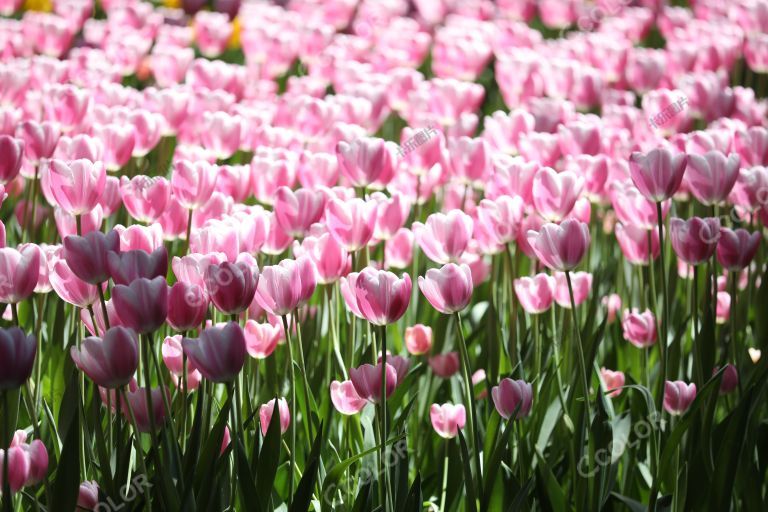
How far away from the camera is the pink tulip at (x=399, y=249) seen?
7.90ft

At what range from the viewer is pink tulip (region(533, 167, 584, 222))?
2090mm

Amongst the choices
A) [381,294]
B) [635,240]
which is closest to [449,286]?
[381,294]

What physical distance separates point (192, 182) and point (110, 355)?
30.5 inches

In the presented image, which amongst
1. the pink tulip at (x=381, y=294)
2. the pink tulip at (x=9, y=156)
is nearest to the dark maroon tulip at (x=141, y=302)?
the pink tulip at (x=381, y=294)

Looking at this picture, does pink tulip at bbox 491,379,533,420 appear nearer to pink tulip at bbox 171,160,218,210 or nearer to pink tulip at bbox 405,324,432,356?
pink tulip at bbox 405,324,432,356

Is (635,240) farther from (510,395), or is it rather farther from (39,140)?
(39,140)

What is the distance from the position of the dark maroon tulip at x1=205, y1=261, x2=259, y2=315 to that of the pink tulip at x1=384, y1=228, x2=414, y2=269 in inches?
35.7

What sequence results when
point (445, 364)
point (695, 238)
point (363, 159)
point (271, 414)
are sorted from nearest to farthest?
1. point (271, 414)
2. point (695, 238)
3. point (445, 364)
4. point (363, 159)

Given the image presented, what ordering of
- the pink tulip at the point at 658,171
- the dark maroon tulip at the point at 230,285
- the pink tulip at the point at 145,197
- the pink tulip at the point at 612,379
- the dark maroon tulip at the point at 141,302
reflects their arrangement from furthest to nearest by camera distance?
the pink tulip at the point at 612,379
the pink tulip at the point at 145,197
the pink tulip at the point at 658,171
the dark maroon tulip at the point at 230,285
the dark maroon tulip at the point at 141,302

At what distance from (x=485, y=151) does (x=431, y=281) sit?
107 cm

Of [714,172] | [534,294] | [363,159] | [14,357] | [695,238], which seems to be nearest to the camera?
[14,357]

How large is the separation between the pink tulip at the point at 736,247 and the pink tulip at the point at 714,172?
0.42 feet

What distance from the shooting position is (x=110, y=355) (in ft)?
4.53

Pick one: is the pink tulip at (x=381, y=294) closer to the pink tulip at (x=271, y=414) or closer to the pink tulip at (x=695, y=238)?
the pink tulip at (x=271, y=414)
